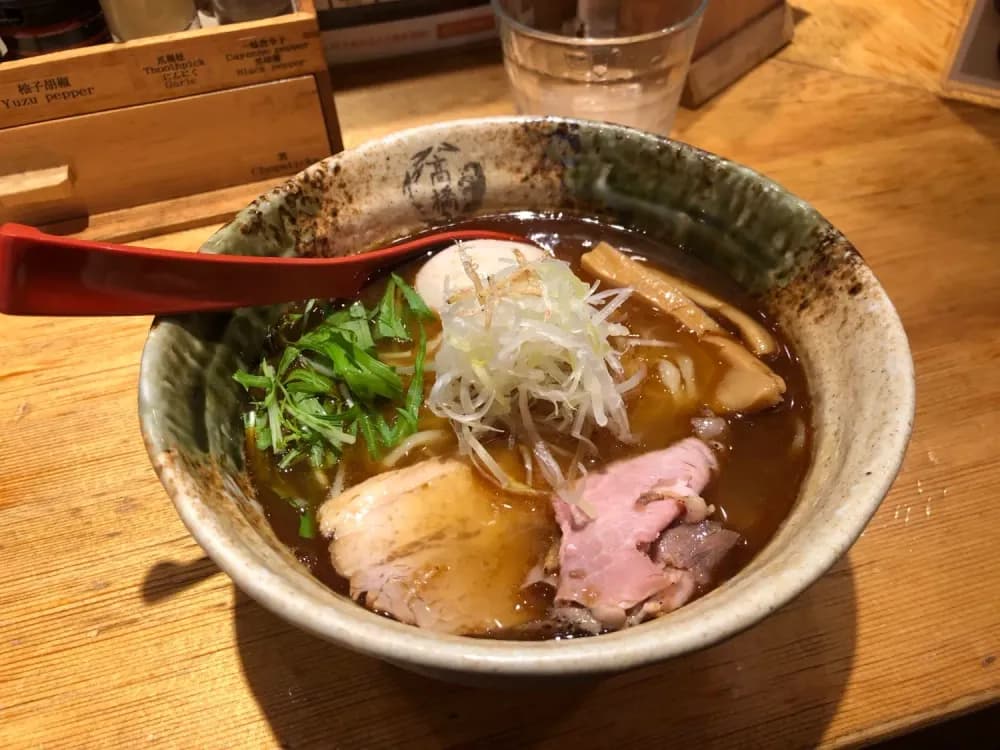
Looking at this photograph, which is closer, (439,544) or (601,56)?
(439,544)

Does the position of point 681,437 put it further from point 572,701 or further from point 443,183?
point 443,183

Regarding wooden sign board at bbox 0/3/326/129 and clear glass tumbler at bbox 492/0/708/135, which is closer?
wooden sign board at bbox 0/3/326/129

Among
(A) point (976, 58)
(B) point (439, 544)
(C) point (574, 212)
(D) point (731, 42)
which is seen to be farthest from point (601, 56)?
(B) point (439, 544)

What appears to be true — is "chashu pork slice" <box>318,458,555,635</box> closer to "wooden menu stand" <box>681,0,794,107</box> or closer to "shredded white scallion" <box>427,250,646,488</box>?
"shredded white scallion" <box>427,250,646,488</box>

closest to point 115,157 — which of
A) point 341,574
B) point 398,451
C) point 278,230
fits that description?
point 278,230

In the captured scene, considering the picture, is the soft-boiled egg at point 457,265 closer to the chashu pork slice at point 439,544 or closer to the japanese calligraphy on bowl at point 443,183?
the japanese calligraphy on bowl at point 443,183

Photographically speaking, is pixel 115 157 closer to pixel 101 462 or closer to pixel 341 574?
pixel 101 462

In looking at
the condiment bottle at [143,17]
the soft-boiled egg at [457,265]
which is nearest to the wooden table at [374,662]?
the condiment bottle at [143,17]

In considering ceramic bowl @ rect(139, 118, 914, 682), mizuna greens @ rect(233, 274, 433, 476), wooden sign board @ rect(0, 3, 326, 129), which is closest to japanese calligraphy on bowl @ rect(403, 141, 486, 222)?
ceramic bowl @ rect(139, 118, 914, 682)
